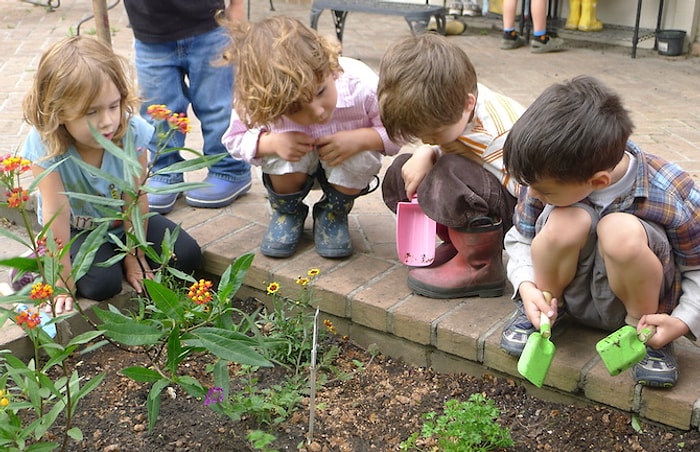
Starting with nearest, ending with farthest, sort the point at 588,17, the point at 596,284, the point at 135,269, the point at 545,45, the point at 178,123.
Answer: the point at 178,123 < the point at 596,284 < the point at 135,269 < the point at 545,45 < the point at 588,17

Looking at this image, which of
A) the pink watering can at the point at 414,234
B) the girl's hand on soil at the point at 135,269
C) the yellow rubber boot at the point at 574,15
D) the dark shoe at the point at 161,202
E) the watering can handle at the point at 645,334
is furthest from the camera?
the yellow rubber boot at the point at 574,15

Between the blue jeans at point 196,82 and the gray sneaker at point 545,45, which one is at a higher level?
the blue jeans at point 196,82

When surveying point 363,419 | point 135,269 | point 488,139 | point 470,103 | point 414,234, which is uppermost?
point 470,103

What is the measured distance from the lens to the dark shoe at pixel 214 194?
3307 millimetres

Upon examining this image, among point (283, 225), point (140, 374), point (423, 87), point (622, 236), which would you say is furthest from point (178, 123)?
point (622, 236)

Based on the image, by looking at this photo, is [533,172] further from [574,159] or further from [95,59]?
[95,59]

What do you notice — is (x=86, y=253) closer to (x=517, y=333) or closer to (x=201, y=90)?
(x=517, y=333)

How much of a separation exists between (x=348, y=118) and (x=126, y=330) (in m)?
1.15

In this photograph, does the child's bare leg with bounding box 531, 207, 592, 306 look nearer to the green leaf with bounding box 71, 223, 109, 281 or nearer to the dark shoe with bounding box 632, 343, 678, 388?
the dark shoe with bounding box 632, 343, 678, 388

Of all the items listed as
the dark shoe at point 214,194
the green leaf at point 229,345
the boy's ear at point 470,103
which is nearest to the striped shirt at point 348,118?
the boy's ear at point 470,103

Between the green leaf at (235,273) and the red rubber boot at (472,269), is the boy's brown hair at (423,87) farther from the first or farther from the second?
the green leaf at (235,273)

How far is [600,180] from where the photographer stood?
1.94m

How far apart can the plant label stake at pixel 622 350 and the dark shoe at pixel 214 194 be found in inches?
70.3

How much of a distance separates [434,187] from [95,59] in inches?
42.2
